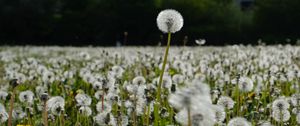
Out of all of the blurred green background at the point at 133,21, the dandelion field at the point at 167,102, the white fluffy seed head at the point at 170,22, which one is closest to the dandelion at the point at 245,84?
the dandelion field at the point at 167,102

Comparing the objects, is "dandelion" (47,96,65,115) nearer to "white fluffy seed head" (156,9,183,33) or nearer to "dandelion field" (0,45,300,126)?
"dandelion field" (0,45,300,126)

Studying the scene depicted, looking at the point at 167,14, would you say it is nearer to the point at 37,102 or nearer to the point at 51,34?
the point at 37,102

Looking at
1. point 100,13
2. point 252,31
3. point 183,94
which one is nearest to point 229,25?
point 252,31

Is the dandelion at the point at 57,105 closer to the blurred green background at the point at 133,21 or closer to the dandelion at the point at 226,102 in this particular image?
the dandelion at the point at 226,102

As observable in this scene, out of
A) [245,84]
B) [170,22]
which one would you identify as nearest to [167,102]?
[245,84]

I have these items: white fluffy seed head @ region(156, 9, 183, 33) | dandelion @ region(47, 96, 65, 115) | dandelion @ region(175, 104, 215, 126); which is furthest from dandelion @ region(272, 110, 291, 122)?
dandelion @ region(175, 104, 215, 126)

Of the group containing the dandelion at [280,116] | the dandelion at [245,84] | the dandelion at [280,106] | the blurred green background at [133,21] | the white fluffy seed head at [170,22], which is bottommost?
the dandelion at [280,116]
